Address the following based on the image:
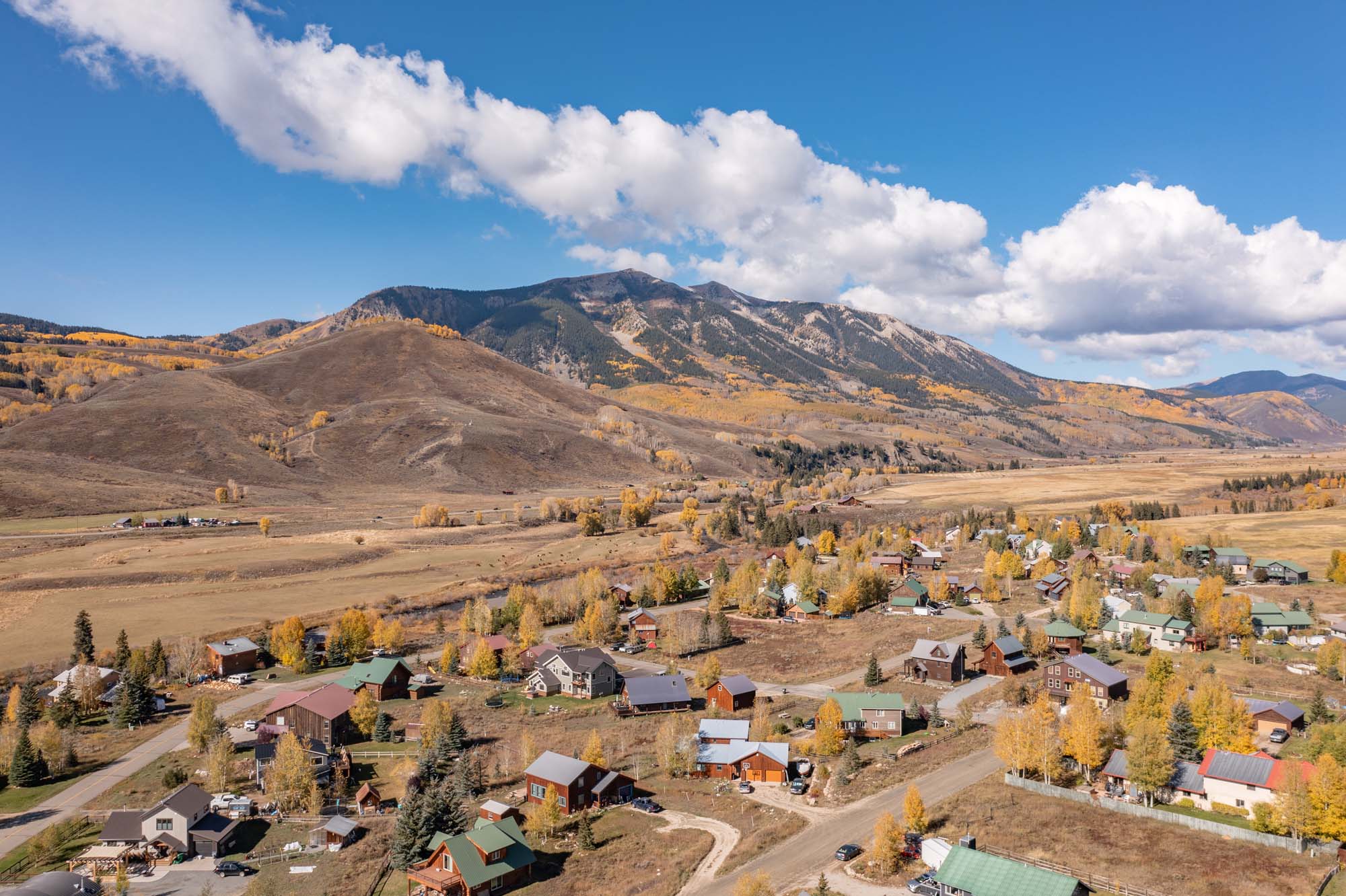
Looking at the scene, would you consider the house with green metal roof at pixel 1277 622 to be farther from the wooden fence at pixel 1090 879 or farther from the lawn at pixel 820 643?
the wooden fence at pixel 1090 879

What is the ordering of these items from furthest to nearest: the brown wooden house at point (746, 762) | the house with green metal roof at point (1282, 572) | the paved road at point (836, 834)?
the house with green metal roof at point (1282, 572), the brown wooden house at point (746, 762), the paved road at point (836, 834)

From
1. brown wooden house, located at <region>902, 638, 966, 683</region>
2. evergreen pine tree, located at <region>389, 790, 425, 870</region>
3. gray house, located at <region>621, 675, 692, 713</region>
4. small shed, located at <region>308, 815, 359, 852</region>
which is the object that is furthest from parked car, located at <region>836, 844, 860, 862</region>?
brown wooden house, located at <region>902, 638, 966, 683</region>

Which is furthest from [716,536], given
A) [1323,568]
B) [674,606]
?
[1323,568]

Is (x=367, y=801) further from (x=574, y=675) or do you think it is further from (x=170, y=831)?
Result: (x=574, y=675)

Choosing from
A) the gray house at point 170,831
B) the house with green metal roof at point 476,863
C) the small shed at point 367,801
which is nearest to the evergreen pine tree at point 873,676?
the house with green metal roof at point 476,863

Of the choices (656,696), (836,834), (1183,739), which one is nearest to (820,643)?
(656,696)

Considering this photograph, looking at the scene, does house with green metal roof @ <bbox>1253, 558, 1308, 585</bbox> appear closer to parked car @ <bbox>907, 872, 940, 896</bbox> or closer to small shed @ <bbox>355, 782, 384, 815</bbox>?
parked car @ <bbox>907, 872, 940, 896</bbox>

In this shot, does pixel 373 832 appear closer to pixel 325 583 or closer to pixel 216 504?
pixel 325 583

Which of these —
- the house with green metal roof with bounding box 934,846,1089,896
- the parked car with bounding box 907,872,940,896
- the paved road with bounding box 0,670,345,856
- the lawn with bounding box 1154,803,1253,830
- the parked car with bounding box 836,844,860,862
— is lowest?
the paved road with bounding box 0,670,345,856
